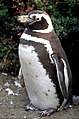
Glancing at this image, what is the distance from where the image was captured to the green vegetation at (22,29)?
4293 millimetres

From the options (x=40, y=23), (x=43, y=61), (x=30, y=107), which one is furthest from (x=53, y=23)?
(x=30, y=107)

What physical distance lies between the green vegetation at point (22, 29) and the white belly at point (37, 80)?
0.66 metres

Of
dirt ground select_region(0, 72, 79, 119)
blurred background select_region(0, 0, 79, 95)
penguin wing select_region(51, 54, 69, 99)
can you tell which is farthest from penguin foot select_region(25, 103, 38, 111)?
blurred background select_region(0, 0, 79, 95)

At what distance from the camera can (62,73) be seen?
3.71m

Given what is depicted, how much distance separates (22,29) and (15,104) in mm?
902

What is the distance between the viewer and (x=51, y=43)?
3.69 m

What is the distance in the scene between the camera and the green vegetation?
4.29 meters

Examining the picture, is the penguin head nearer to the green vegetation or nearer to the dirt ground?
the green vegetation

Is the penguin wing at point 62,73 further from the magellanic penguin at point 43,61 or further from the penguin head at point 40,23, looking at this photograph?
the penguin head at point 40,23

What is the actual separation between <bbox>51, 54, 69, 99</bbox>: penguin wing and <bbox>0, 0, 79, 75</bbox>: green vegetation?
60 centimetres

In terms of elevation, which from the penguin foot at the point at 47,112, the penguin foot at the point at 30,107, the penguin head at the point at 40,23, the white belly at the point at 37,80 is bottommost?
the penguin foot at the point at 30,107

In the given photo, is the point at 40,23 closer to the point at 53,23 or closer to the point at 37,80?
the point at 37,80

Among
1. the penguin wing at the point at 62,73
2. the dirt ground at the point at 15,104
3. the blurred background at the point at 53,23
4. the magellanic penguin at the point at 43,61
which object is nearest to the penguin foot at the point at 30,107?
the dirt ground at the point at 15,104

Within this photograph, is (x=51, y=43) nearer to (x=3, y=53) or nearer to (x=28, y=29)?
(x=28, y=29)
